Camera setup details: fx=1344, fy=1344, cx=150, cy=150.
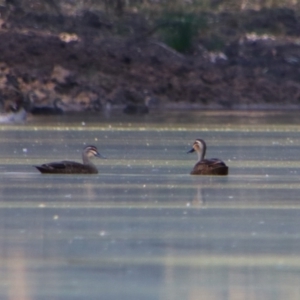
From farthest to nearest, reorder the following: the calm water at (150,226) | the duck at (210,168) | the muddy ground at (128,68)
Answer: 1. the muddy ground at (128,68)
2. the duck at (210,168)
3. the calm water at (150,226)

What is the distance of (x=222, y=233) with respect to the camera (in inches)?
296

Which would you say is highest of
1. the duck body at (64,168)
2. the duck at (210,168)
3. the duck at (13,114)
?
the duck at (210,168)

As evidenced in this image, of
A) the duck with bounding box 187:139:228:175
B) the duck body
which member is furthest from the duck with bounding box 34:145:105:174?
the duck with bounding box 187:139:228:175

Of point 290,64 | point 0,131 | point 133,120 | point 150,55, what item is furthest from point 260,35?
point 0,131

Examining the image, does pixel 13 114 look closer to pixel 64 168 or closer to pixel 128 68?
pixel 128 68

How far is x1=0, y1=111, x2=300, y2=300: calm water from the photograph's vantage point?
6.04m

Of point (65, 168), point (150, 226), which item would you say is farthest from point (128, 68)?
point (150, 226)

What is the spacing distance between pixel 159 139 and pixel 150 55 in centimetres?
1276

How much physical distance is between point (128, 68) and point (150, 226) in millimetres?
20121

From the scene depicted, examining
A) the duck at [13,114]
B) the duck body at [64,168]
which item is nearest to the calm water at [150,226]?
the duck body at [64,168]

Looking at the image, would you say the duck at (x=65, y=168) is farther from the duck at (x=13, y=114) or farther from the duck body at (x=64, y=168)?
the duck at (x=13, y=114)

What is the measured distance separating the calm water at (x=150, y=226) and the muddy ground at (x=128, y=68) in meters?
11.0

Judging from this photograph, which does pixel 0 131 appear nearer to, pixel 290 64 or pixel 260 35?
pixel 290 64

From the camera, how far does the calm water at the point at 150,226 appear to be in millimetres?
6043
